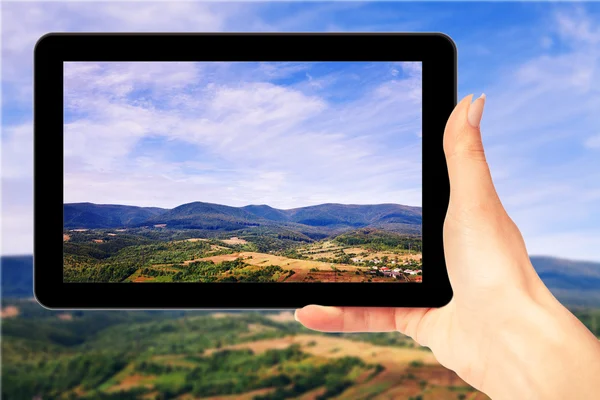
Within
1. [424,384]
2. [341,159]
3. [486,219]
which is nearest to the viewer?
[486,219]

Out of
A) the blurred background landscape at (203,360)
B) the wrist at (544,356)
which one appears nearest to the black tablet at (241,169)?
the wrist at (544,356)

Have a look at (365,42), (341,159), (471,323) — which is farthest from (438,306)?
(365,42)

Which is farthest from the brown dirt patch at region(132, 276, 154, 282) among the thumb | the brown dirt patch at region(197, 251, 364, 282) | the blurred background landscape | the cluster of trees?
the blurred background landscape

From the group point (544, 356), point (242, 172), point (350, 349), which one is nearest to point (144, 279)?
point (242, 172)

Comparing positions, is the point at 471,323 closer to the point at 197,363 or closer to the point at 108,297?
the point at 108,297

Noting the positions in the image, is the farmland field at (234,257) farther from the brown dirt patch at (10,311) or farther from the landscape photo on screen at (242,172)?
the brown dirt patch at (10,311)

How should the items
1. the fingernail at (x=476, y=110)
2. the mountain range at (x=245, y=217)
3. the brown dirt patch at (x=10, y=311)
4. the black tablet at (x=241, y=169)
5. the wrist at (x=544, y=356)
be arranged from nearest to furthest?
the wrist at (x=544, y=356), the fingernail at (x=476, y=110), the black tablet at (x=241, y=169), the mountain range at (x=245, y=217), the brown dirt patch at (x=10, y=311)

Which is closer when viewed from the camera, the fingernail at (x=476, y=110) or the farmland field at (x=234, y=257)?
the fingernail at (x=476, y=110)
